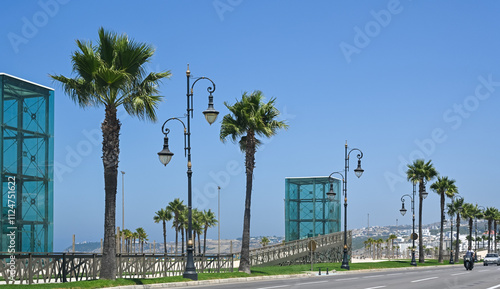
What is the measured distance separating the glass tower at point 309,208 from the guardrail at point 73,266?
119ft

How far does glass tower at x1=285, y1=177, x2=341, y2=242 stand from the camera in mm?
70812

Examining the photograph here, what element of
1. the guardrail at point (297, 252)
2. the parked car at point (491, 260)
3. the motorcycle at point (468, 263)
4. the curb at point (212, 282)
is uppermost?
the curb at point (212, 282)

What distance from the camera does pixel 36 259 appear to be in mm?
24297

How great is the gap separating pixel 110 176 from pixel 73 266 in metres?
4.54

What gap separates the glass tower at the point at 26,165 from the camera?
123 ft

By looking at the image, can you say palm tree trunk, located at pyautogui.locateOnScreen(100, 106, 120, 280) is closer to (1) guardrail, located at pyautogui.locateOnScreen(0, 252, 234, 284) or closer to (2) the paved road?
(1) guardrail, located at pyautogui.locateOnScreen(0, 252, 234, 284)

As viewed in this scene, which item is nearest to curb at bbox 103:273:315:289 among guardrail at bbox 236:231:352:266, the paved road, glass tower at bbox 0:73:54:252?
the paved road

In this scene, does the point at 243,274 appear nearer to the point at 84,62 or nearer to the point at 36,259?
the point at 36,259

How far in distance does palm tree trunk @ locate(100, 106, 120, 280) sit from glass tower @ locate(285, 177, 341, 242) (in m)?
47.9

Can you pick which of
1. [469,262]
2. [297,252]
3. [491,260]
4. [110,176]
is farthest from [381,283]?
[491,260]

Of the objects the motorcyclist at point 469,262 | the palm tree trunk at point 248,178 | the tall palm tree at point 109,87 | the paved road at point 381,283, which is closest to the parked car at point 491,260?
the motorcyclist at point 469,262

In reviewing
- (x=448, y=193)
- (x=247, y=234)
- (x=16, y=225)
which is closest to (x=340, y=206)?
(x=448, y=193)

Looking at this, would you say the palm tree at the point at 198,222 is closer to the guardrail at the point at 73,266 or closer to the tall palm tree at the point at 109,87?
the guardrail at the point at 73,266

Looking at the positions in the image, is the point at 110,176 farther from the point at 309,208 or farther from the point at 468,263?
the point at 309,208
